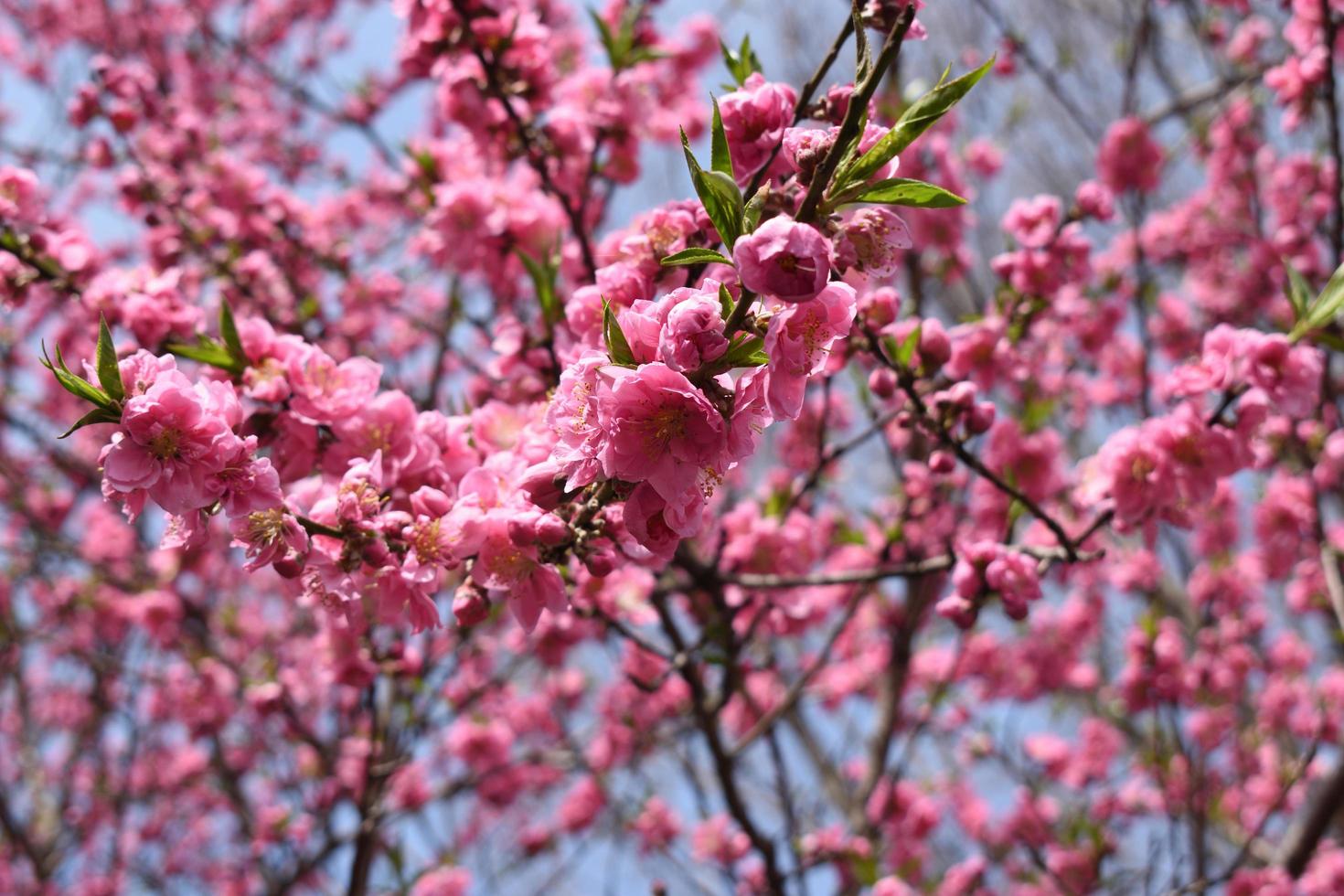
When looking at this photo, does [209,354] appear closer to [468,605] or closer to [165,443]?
[165,443]

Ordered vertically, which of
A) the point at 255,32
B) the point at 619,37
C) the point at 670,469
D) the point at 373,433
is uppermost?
the point at 255,32

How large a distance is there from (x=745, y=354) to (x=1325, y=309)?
1.81 m

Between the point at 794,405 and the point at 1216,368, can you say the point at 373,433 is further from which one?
the point at 1216,368

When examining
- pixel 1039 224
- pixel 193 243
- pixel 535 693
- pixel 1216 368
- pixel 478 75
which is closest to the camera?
pixel 1216 368

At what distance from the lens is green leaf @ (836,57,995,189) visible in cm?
133

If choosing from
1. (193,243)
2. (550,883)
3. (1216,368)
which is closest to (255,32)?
(193,243)

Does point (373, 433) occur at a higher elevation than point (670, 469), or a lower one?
higher

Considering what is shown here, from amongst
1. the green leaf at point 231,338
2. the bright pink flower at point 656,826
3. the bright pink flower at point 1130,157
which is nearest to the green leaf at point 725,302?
the green leaf at point 231,338

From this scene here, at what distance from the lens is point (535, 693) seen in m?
7.37

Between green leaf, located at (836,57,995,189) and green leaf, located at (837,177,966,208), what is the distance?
2 centimetres

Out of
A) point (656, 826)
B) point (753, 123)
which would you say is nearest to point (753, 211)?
point (753, 123)

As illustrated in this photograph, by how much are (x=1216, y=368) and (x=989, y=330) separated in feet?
2.25

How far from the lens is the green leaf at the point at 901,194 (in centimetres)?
134

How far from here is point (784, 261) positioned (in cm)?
122
